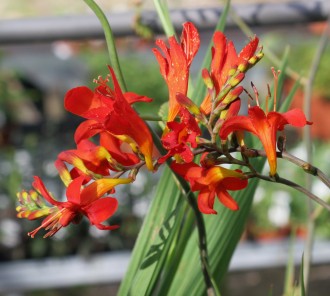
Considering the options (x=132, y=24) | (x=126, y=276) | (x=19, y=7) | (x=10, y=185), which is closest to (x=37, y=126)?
(x=10, y=185)

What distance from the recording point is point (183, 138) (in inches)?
17.8

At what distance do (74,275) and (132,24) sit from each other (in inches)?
60.1

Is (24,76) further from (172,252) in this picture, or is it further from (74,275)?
(172,252)

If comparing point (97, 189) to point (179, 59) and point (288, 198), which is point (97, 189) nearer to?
point (179, 59)

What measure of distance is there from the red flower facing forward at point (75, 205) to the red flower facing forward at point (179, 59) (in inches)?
2.6

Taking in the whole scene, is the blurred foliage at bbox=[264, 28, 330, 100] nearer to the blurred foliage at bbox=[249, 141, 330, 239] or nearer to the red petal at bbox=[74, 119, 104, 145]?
the blurred foliage at bbox=[249, 141, 330, 239]

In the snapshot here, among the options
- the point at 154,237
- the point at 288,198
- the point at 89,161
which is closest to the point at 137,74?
the point at 288,198

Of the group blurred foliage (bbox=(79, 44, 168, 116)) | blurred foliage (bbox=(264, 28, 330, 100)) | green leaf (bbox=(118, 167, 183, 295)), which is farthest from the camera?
blurred foliage (bbox=(79, 44, 168, 116))

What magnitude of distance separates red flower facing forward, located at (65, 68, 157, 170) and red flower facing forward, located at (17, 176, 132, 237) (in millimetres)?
21

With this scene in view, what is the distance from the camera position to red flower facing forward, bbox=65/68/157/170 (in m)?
0.46

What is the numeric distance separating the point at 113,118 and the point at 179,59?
62 millimetres

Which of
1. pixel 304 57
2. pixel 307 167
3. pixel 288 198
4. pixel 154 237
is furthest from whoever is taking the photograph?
pixel 304 57

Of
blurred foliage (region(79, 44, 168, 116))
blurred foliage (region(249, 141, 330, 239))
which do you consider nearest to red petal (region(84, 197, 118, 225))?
blurred foliage (region(249, 141, 330, 239))

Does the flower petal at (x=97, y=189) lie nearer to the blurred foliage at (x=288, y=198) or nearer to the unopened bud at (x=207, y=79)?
the unopened bud at (x=207, y=79)
